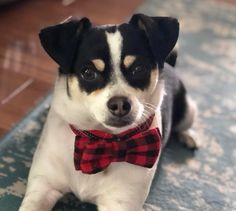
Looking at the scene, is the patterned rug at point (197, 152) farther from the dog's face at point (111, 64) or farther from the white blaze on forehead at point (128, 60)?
the white blaze on forehead at point (128, 60)

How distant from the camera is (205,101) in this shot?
242 centimetres

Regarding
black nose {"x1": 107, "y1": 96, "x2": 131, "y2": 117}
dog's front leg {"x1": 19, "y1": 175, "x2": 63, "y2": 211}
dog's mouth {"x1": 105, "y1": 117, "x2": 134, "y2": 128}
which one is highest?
black nose {"x1": 107, "y1": 96, "x2": 131, "y2": 117}

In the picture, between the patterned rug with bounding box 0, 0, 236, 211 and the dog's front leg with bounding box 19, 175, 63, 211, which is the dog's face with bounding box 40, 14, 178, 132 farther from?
the patterned rug with bounding box 0, 0, 236, 211

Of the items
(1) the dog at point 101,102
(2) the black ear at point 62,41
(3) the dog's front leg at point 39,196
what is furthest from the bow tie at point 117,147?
(2) the black ear at point 62,41

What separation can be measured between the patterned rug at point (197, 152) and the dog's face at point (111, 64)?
388 millimetres

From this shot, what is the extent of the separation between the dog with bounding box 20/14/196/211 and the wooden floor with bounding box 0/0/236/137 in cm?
48

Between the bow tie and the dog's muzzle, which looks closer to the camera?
the dog's muzzle

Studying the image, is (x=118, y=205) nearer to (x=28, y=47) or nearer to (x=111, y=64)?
(x=111, y=64)

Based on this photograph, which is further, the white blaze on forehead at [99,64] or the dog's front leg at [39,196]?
the dog's front leg at [39,196]

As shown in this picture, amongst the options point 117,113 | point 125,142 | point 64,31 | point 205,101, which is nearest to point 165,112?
point 125,142

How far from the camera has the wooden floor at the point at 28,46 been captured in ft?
7.04

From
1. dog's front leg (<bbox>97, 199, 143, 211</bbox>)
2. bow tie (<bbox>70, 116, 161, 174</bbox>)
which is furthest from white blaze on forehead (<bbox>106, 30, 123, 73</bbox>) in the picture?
dog's front leg (<bbox>97, 199, 143, 211</bbox>)

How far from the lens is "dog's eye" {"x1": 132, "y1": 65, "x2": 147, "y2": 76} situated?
1.40 m

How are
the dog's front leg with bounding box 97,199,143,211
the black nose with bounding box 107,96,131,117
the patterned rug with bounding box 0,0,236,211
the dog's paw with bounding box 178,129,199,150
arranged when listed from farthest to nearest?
the dog's paw with bounding box 178,129,199,150
the patterned rug with bounding box 0,0,236,211
the dog's front leg with bounding box 97,199,143,211
the black nose with bounding box 107,96,131,117
